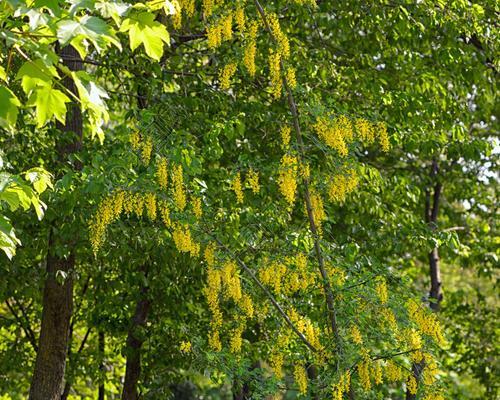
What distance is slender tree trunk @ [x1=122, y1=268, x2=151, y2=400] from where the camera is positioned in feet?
29.4

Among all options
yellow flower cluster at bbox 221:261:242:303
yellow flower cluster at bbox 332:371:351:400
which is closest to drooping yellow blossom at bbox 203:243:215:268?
yellow flower cluster at bbox 221:261:242:303

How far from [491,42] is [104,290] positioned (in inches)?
190

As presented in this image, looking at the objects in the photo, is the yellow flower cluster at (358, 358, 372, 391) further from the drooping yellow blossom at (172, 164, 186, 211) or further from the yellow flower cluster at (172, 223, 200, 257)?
the drooping yellow blossom at (172, 164, 186, 211)

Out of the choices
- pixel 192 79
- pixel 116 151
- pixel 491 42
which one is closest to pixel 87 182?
pixel 116 151

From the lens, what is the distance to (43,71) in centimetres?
302

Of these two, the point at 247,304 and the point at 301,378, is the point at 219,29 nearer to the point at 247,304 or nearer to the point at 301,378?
the point at 247,304

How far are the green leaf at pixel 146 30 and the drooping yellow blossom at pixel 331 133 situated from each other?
3100mm

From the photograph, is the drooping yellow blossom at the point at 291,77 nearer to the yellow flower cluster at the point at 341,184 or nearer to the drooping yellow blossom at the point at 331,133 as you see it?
the drooping yellow blossom at the point at 331,133

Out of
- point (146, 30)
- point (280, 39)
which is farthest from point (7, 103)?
point (280, 39)

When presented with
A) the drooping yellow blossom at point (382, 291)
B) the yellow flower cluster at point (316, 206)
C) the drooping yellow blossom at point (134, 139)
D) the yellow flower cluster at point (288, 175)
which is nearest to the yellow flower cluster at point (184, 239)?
the drooping yellow blossom at point (134, 139)

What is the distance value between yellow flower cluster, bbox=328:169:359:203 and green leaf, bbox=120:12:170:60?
3.27 metres

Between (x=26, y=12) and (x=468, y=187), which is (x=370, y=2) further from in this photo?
(x=26, y=12)

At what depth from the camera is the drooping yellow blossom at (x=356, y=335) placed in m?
6.02

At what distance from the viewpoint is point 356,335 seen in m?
6.05
